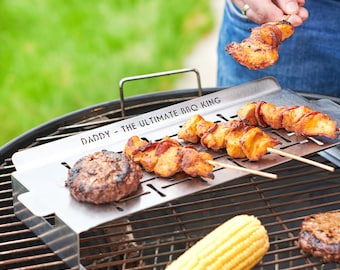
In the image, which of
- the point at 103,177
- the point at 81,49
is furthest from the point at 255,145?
the point at 81,49

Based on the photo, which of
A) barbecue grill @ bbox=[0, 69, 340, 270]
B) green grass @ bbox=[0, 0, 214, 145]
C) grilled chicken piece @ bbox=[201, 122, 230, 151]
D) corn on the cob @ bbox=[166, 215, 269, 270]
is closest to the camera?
corn on the cob @ bbox=[166, 215, 269, 270]

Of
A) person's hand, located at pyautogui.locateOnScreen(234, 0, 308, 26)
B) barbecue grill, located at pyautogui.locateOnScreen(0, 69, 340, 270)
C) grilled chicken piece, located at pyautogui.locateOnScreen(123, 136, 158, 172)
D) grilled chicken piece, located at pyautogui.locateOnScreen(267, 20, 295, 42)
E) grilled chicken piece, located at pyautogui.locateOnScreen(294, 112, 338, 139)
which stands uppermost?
person's hand, located at pyautogui.locateOnScreen(234, 0, 308, 26)

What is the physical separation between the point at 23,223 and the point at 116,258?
552mm

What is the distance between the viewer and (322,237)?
267cm

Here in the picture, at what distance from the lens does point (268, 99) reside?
11.0 feet

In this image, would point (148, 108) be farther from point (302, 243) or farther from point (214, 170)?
point (302, 243)

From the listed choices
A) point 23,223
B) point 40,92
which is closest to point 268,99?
point 23,223

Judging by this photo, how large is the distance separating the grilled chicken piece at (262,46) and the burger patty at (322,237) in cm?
72

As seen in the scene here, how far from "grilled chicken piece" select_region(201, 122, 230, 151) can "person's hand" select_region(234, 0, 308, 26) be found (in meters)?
0.63

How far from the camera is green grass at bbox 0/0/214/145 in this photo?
20.3 ft

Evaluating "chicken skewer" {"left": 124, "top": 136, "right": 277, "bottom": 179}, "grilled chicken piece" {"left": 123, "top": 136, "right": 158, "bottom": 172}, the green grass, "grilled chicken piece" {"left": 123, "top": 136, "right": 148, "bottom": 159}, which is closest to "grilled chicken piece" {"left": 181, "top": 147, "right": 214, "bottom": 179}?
"chicken skewer" {"left": 124, "top": 136, "right": 277, "bottom": 179}

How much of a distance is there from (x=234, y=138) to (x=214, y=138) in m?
0.09

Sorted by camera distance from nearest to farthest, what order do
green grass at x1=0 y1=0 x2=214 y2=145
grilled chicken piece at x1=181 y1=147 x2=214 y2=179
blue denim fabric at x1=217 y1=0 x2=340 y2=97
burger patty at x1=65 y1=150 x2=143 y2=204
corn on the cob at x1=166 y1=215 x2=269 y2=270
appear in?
corn on the cob at x1=166 y1=215 x2=269 y2=270
burger patty at x1=65 y1=150 x2=143 y2=204
grilled chicken piece at x1=181 y1=147 x2=214 y2=179
blue denim fabric at x1=217 y1=0 x2=340 y2=97
green grass at x1=0 y1=0 x2=214 y2=145

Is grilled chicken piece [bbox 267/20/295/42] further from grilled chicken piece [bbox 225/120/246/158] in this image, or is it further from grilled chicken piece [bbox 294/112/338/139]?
grilled chicken piece [bbox 225/120/246/158]
